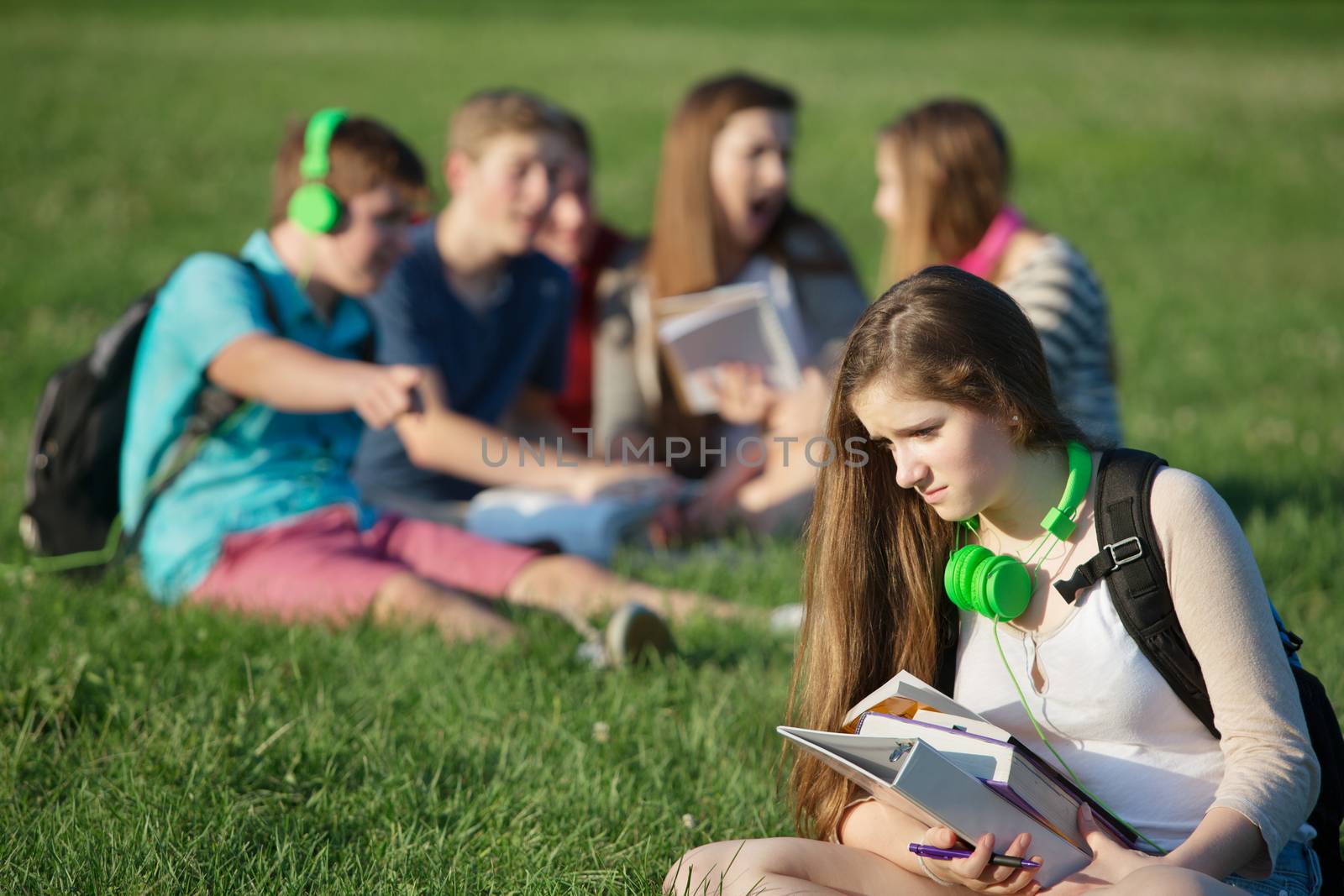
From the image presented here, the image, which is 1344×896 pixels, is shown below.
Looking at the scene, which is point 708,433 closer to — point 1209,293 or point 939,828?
point 939,828

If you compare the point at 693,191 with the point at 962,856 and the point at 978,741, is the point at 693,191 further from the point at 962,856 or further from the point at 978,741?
the point at 962,856

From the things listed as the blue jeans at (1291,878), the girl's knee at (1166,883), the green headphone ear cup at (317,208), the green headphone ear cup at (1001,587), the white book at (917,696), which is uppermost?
the green headphone ear cup at (317,208)

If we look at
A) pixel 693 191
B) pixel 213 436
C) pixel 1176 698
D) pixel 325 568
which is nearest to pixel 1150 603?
pixel 1176 698

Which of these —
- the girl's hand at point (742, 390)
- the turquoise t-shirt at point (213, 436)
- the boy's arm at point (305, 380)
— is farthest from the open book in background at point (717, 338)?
the boy's arm at point (305, 380)

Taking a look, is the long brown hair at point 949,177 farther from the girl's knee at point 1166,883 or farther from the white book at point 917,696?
the girl's knee at point 1166,883

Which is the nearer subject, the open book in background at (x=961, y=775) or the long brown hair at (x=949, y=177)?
the open book in background at (x=961, y=775)

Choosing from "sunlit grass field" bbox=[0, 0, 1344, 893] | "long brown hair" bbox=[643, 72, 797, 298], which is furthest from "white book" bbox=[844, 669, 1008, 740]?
"long brown hair" bbox=[643, 72, 797, 298]

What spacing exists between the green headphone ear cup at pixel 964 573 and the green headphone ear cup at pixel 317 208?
269 cm

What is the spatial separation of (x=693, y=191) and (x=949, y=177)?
128cm

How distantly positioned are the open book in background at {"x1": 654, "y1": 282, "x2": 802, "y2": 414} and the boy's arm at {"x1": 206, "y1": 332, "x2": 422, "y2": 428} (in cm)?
179

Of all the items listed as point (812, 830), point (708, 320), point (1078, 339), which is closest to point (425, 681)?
point (812, 830)

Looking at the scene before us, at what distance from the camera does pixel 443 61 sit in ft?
74.7

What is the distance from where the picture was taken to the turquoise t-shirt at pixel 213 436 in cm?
444

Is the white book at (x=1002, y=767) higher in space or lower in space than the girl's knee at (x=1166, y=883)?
higher
